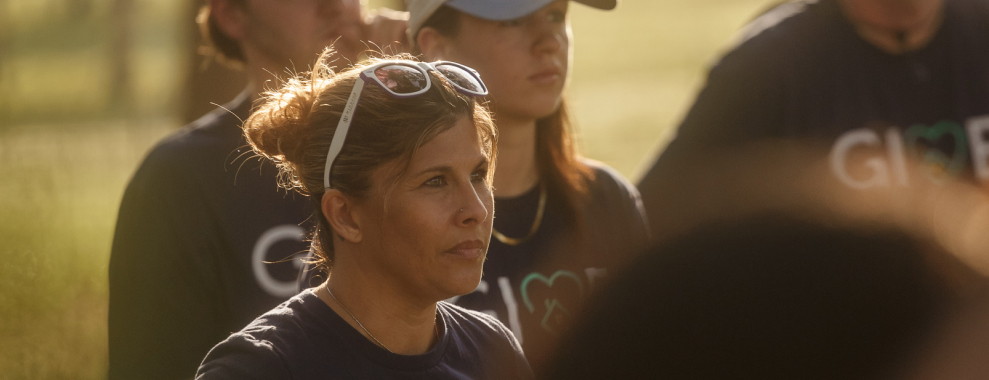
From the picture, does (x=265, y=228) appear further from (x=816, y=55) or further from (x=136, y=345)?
(x=816, y=55)

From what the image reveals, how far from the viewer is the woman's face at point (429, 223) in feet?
7.86

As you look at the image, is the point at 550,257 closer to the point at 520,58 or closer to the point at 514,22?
the point at 520,58

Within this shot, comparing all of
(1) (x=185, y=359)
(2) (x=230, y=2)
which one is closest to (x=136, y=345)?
(1) (x=185, y=359)

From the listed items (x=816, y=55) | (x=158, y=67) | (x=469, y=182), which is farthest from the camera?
(x=158, y=67)

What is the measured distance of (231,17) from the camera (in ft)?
12.8

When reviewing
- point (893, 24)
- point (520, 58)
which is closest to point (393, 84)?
point (520, 58)

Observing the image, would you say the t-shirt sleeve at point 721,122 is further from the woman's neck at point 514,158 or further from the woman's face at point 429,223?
the woman's face at point 429,223

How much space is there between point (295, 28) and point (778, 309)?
286cm

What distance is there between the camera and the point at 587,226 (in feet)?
11.5

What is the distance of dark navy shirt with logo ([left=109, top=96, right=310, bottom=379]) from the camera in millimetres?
3475

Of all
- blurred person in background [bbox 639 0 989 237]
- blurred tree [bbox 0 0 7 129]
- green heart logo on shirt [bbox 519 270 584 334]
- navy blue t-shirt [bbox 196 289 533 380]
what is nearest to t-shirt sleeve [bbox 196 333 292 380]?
navy blue t-shirt [bbox 196 289 533 380]

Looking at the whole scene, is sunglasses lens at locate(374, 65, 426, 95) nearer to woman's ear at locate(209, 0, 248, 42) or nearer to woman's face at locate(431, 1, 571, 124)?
woman's face at locate(431, 1, 571, 124)

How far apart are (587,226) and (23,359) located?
1565 millimetres

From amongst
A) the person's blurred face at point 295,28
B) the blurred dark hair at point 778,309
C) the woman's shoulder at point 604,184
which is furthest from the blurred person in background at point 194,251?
the blurred dark hair at point 778,309
